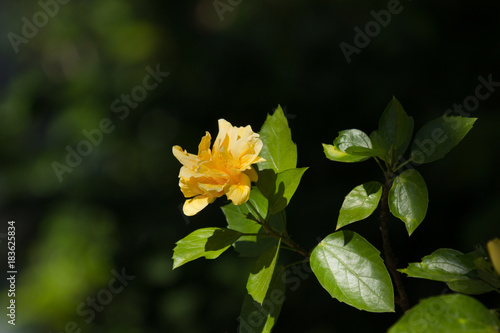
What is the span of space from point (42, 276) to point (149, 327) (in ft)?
1.89

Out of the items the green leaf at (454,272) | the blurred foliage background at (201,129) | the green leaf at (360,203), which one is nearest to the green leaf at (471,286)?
the green leaf at (454,272)

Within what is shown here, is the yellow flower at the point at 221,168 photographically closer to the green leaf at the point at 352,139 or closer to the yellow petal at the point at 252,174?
the yellow petal at the point at 252,174

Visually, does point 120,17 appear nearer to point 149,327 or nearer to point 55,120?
point 55,120

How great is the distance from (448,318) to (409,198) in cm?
16

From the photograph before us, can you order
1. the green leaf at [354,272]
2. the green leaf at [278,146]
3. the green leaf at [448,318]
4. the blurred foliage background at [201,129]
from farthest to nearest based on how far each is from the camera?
the blurred foliage background at [201,129] < the green leaf at [278,146] < the green leaf at [354,272] < the green leaf at [448,318]

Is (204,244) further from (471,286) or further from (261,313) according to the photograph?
(471,286)

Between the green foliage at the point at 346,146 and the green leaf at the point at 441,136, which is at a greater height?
the green foliage at the point at 346,146

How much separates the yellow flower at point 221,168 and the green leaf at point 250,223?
52mm

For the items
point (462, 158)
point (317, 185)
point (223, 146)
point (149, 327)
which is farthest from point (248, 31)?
point (223, 146)

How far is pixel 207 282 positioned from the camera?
196 cm

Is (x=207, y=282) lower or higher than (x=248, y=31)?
lower

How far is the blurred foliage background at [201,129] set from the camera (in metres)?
1.80

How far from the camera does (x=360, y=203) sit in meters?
0.58

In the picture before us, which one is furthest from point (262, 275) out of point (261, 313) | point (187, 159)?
point (187, 159)
